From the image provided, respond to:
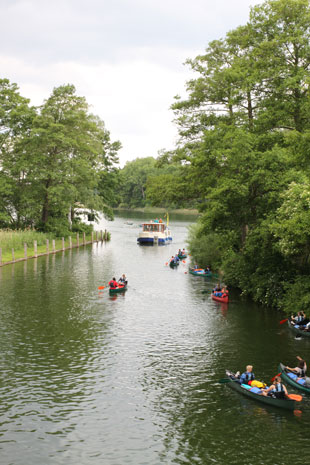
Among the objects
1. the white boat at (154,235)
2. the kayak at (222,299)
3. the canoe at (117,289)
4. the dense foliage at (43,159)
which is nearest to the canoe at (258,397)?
the kayak at (222,299)

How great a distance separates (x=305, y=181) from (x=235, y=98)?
13.6 m

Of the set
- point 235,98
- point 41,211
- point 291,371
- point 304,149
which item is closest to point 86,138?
point 41,211

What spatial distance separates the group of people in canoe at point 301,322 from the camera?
28.0 metres

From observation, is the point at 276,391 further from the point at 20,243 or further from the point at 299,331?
the point at 20,243

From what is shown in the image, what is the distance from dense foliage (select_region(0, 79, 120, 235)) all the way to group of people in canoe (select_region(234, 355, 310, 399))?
49.1m

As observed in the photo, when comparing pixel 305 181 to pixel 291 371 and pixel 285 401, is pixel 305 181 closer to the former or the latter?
pixel 291 371

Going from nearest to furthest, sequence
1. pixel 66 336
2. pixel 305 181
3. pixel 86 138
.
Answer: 1. pixel 66 336
2. pixel 305 181
3. pixel 86 138

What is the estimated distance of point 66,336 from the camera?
27.3m

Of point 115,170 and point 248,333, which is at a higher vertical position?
point 115,170

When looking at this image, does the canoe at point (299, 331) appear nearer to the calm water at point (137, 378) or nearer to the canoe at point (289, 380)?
the calm water at point (137, 378)

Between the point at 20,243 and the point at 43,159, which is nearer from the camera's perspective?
the point at 20,243

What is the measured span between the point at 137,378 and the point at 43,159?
50.5 meters

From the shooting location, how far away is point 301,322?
2869cm

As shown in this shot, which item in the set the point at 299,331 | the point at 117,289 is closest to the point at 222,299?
the point at 117,289
